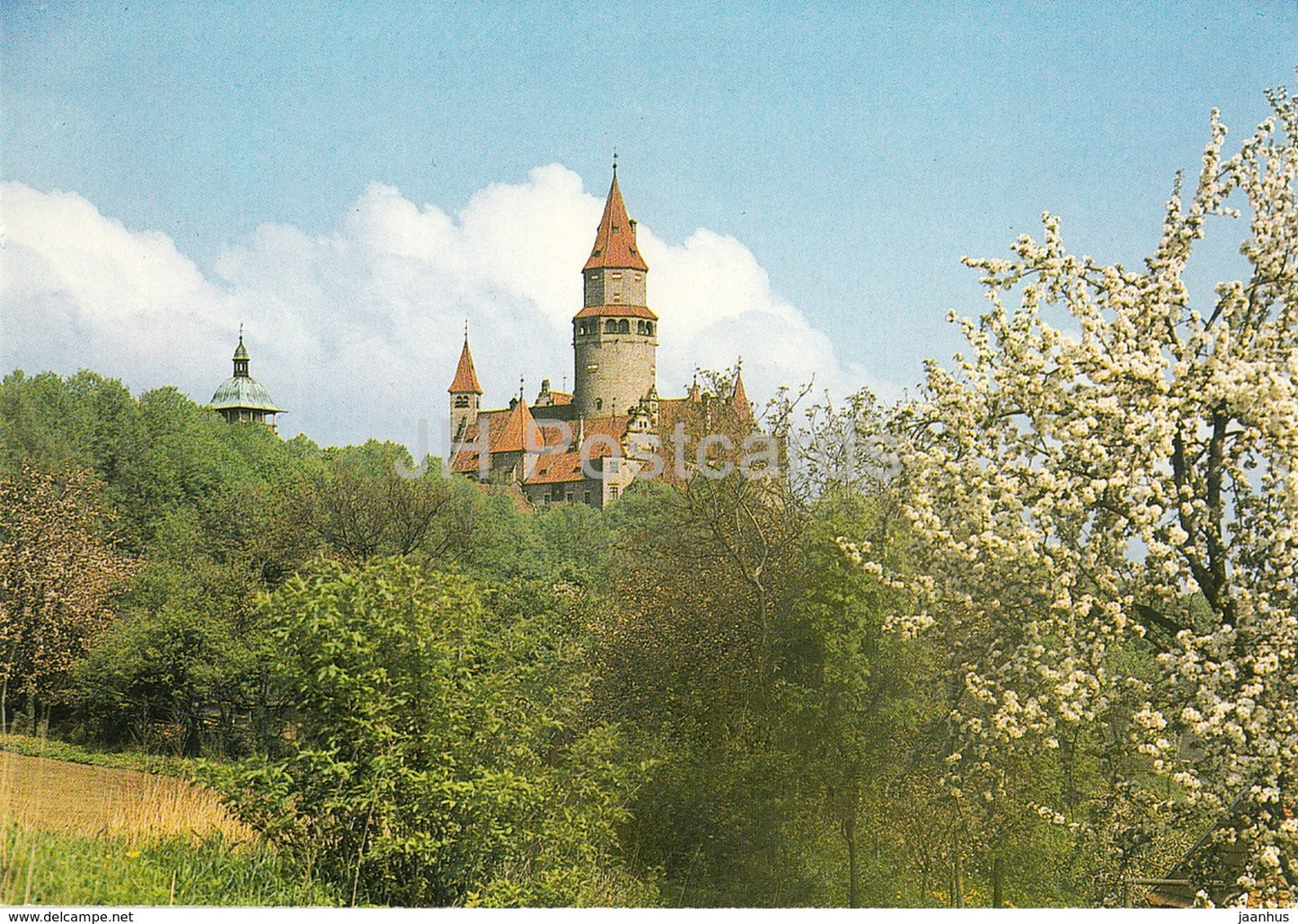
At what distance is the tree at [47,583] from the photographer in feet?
85.1

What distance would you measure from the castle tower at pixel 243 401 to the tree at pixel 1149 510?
1977 inches

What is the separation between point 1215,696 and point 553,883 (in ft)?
15.1

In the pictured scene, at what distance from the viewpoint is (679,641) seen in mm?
15406

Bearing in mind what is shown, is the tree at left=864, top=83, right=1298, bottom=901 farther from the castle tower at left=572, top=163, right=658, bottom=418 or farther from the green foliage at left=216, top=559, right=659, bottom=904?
the castle tower at left=572, top=163, right=658, bottom=418

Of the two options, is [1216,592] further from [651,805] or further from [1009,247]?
[651,805]

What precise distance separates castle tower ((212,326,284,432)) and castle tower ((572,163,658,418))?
17.4m

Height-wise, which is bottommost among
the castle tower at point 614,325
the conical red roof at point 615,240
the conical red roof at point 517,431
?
the conical red roof at point 517,431

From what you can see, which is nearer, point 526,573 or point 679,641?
point 679,641

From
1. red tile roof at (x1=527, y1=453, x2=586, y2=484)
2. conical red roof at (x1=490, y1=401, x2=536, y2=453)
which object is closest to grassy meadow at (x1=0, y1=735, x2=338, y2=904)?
red tile roof at (x1=527, y1=453, x2=586, y2=484)

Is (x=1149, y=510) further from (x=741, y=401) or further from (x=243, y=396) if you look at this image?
(x=243, y=396)

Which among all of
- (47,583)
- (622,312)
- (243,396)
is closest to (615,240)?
(622,312)

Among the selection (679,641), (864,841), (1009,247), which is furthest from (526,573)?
(1009,247)

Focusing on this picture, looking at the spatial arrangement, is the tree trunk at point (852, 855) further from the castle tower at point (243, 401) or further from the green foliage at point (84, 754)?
the castle tower at point (243, 401)

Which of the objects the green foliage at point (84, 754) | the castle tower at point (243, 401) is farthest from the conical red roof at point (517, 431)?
the green foliage at point (84, 754)
